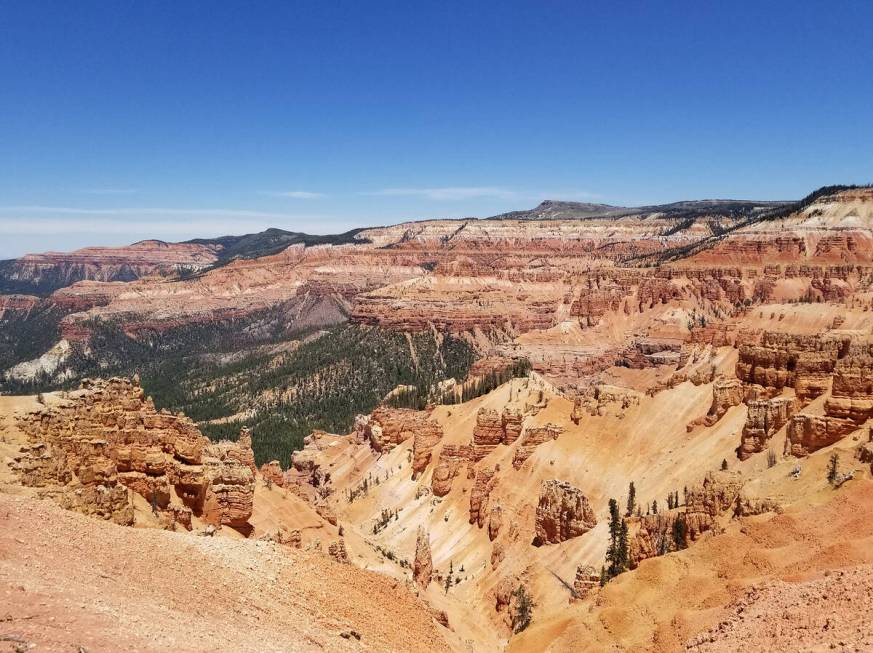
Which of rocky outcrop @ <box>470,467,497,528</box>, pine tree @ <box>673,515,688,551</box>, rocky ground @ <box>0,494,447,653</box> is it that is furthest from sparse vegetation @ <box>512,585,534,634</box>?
rocky outcrop @ <box>470,467,497,528</box>

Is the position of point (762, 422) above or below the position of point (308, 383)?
above

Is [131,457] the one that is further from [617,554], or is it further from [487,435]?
[487,435]

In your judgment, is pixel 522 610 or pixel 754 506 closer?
pixel 754 506

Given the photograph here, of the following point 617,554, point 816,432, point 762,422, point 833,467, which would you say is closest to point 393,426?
point 762,422

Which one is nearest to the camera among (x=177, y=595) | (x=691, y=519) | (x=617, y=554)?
(x=177, y=595)

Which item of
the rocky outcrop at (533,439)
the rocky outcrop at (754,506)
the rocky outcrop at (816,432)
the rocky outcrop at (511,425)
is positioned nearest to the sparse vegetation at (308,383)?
the rocky outcrop at (511,425)

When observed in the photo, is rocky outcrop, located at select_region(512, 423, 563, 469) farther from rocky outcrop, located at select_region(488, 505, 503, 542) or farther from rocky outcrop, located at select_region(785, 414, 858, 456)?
rocky outcrop, located at select_region(785, 414, 858, 456)

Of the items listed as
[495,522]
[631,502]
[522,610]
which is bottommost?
[495,522]

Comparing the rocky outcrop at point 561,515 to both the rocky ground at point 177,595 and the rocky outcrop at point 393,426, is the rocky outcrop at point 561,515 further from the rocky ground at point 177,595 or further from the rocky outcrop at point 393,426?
the rocky outcrop at point 393,426

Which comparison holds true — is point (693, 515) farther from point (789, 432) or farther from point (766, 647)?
point (766, 647)
